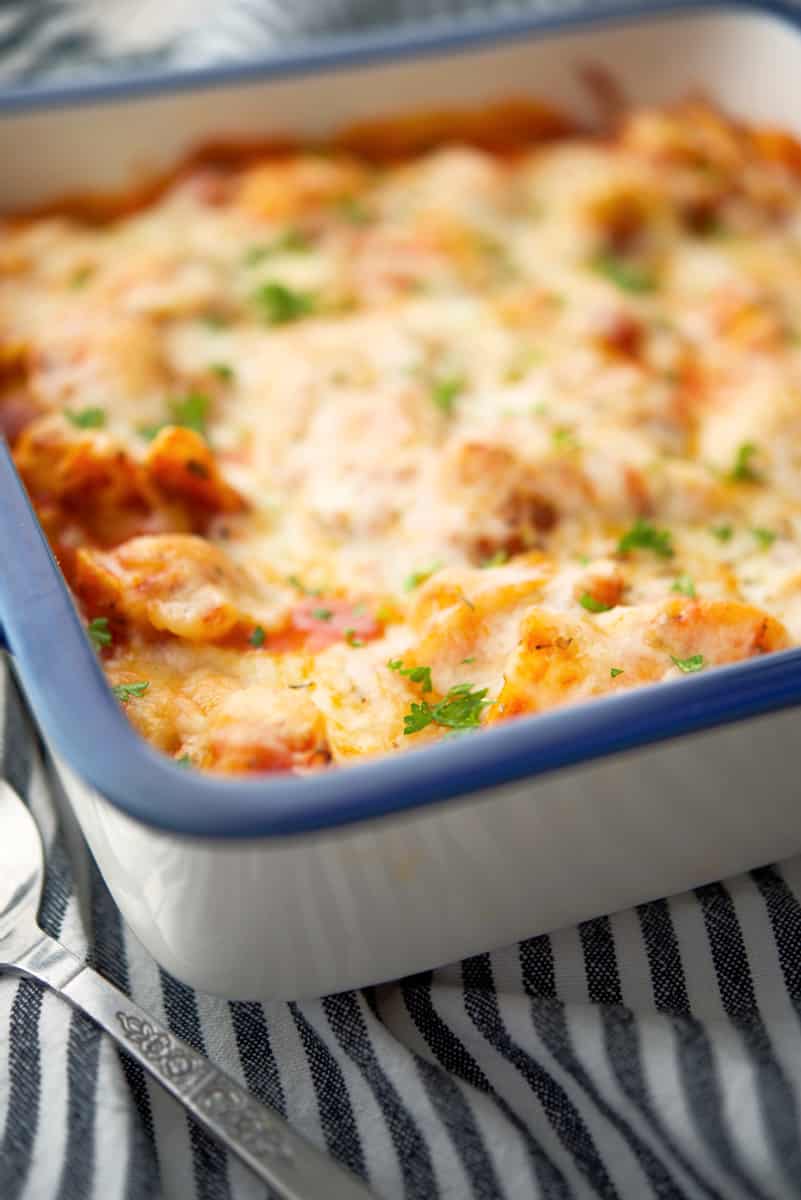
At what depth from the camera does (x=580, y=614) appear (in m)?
1.77

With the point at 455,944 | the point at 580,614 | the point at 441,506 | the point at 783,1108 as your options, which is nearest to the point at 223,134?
the point at 441,506

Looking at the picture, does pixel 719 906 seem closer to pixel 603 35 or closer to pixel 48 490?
pixel 48 490

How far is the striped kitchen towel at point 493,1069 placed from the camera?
1580 millimetres

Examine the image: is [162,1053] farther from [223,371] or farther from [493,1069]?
[223,371]

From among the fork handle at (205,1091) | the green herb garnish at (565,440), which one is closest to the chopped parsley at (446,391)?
the green herb garnish at (565,440)

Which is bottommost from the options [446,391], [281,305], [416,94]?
[446,391]

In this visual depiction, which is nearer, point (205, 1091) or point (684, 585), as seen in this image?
point (205, 1091)

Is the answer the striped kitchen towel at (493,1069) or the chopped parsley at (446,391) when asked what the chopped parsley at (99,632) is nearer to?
the striped kitchen towel at (493,1069)

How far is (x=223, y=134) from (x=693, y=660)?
5.98 ft

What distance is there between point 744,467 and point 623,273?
0.69m

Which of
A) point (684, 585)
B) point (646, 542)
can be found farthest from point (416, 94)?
point (684, 585)

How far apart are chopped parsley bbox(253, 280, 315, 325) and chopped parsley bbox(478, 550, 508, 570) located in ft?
2.60

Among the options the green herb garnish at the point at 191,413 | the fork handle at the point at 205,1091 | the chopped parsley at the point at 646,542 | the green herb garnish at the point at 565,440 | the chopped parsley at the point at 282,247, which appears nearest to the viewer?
the fork handle at the point at 205,1091

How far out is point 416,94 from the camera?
3064 mm
